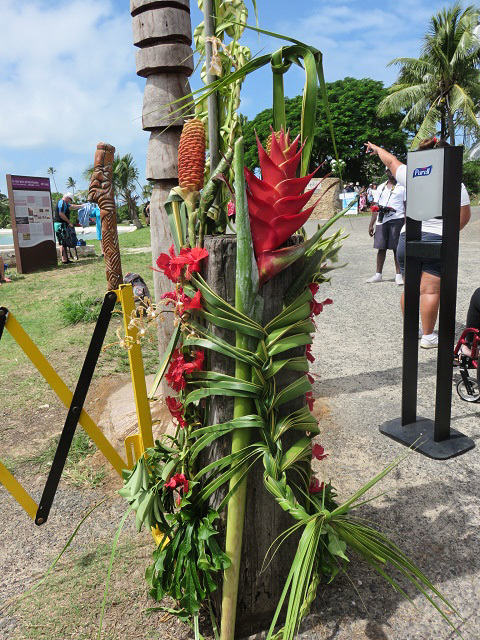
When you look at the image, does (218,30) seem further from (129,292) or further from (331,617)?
(331,617)

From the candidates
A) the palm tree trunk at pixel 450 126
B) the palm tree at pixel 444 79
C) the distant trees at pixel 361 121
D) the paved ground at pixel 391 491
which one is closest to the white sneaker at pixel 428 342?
the paved ground at pixel 391 491

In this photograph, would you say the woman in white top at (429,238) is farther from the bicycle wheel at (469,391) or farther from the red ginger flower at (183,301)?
the red ginger flower at (183,301)

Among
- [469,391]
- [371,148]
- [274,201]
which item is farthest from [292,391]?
[371,148]

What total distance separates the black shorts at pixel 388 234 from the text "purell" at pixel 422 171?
4.42 metres

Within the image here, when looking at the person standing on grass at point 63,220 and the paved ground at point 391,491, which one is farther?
the person standing on grass at point 63,220

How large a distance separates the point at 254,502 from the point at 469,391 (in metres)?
2.57

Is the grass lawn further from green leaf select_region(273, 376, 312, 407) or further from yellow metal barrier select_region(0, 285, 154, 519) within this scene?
green leaf select_region(273, 376, 312, 407)

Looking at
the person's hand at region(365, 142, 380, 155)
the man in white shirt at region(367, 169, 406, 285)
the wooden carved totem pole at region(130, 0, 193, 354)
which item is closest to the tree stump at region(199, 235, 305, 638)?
the wooden carved totem pole at region(130, 0, 193, 354)

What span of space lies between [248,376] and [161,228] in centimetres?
174

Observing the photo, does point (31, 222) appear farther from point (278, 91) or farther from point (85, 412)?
point (278, 91)

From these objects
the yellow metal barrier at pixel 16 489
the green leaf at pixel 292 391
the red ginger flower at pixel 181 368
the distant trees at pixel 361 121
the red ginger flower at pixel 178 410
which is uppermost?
the distant trees at pixel 361 121

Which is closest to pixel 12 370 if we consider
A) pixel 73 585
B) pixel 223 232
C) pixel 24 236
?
pixel 73 585

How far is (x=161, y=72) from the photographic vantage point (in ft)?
9.30

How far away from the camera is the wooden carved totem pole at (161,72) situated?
9.04 ft
